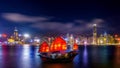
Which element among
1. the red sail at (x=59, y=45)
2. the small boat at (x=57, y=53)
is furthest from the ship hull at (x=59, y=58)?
the red sail at (x=59, y=45)

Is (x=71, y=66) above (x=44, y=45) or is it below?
below

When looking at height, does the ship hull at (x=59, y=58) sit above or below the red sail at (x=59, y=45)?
below

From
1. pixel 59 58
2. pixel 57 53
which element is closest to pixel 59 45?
pixel 57 53

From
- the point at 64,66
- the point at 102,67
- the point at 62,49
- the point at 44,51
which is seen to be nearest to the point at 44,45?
the point at 44,51

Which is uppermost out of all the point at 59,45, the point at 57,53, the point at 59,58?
the point at 59,45

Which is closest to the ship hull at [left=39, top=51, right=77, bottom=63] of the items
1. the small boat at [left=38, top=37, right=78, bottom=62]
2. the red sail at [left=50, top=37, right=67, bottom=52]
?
the small boat at [left=38, top=37, right=78, bottom=62]

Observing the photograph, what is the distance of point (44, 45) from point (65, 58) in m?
10.2

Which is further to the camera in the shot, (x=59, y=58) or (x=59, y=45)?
(x=59, y=45)

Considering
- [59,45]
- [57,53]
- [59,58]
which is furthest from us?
[59,45]

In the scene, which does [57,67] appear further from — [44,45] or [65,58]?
[44,45]

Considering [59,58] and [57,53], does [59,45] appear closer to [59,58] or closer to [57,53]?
[57,53]

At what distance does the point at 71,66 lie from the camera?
225ft

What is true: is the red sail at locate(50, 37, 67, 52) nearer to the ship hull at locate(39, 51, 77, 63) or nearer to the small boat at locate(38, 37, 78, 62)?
the small boat at locate(38, 37, 78, 62)

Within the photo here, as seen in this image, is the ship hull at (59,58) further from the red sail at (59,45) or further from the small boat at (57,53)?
the red sail at (59,45)
